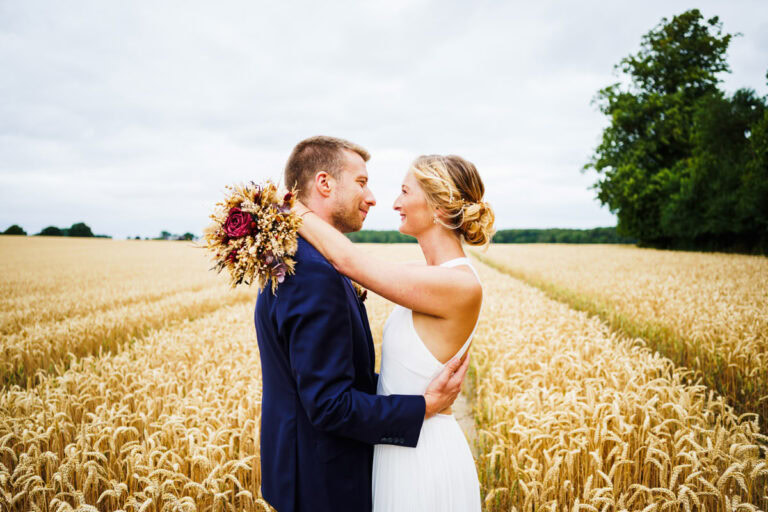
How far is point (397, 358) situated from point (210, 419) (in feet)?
8.72

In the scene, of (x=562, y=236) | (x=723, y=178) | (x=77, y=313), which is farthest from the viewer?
(x=562, y=236)

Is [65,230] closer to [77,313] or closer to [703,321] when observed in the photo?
[77,313]

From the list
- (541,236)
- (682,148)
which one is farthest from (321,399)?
(541,236)

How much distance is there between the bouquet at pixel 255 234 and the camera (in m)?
1.69

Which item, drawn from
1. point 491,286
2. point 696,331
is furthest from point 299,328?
point 491,286

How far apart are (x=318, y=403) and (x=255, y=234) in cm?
82

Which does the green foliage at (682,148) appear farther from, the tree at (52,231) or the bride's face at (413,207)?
the tree at (52,231)

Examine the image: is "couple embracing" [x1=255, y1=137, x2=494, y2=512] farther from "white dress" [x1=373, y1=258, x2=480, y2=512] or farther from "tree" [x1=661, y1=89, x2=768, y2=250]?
"tree" [x1=661, y1=89, x2=768, y2=250]

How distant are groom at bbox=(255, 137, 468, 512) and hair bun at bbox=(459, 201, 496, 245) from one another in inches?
30.7

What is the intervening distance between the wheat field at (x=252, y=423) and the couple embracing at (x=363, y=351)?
60 centimetres

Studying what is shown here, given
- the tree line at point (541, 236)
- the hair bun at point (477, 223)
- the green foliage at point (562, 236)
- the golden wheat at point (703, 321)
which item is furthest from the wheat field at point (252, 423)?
the green foliage at point (562, 236)

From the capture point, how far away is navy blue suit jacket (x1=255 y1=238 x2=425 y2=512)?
161cm

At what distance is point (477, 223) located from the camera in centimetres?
226

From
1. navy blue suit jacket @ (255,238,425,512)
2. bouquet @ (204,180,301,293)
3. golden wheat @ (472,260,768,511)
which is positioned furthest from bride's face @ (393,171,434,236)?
golden wheat @ (472,260,768,511)
